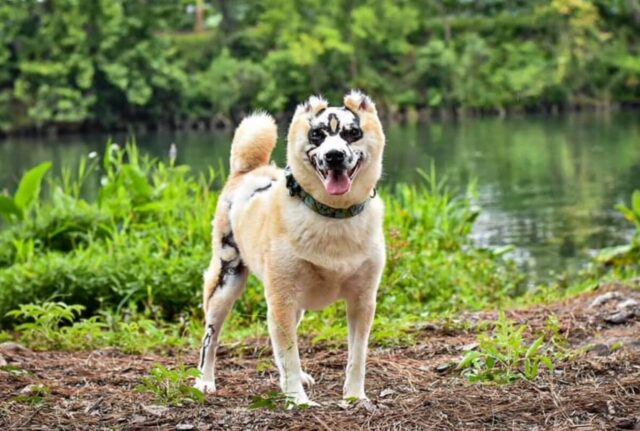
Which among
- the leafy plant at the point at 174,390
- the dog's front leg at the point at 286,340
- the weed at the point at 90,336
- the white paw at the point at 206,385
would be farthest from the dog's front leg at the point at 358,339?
the weed at the point at 90,336

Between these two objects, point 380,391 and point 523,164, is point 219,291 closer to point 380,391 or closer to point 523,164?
point 380,391

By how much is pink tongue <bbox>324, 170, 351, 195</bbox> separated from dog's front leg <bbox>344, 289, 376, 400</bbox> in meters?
0.53

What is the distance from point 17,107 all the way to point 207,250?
42.2 meters

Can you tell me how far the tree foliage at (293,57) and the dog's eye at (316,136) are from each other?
43.0 metres

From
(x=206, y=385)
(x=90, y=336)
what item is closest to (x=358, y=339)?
(x=206, y=385)

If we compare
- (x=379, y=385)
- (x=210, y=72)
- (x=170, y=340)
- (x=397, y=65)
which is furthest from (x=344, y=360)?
(x=397, y=65)

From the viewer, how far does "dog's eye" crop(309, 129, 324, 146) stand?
13.2 feet

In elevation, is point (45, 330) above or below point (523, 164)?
above

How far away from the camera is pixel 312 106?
415cm

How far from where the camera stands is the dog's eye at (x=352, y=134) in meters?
4.01

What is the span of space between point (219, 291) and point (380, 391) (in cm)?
93

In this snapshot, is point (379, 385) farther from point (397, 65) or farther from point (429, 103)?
point (397, 65)

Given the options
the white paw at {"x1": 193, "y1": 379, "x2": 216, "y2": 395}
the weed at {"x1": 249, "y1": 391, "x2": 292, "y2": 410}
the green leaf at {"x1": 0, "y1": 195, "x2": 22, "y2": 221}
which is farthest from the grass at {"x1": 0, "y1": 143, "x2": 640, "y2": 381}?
the white paw at {"x1": 193, "y1": 379, "x2": 216, "y2": 395}

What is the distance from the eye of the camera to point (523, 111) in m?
51.2
